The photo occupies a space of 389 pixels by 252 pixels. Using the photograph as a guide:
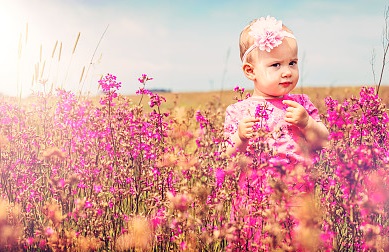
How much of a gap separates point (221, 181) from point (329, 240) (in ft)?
2.47

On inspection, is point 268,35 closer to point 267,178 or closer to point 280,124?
point 280,124

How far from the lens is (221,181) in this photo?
3.19 metres

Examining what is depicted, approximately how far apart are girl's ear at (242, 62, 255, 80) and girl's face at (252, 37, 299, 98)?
0.08m

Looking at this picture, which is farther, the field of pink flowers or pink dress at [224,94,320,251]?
pink dress at [224,94,320,251]

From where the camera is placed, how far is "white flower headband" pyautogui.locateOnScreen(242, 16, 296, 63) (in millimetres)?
3458

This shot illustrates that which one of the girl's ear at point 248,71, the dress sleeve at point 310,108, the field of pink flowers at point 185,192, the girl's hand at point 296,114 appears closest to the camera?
the field of pink flowers at point 185,192

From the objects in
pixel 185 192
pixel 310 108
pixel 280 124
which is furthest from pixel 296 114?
pixel 185 192

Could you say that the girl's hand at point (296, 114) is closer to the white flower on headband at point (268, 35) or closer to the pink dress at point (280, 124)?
the pink dress at point (280, 124)

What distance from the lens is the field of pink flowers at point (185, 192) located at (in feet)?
7.91

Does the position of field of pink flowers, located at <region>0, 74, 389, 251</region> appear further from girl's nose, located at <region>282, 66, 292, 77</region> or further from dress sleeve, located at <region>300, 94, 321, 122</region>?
girl's nose, located at <region>282, 66, 292, 77</region>

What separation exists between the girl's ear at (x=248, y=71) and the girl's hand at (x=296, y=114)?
1.26 ft

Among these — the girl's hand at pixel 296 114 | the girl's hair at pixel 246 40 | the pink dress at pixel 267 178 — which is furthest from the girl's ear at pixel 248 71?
the girl's hand at pixel 296 114

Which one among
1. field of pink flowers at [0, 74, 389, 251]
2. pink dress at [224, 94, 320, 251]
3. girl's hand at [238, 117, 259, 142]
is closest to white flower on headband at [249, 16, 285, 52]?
pink dress at [224, 94, 320, 251]

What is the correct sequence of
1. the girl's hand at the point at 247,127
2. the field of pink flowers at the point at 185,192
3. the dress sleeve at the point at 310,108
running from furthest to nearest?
the dress sleeve at the point at 310,108 → the girl's hand at the point at 247,127 → the field of pink flowers at the point at 185,192
